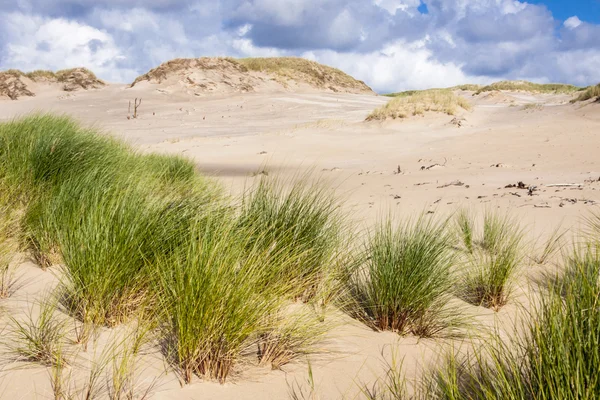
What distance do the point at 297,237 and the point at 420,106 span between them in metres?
15.8

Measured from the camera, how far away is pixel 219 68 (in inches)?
1358

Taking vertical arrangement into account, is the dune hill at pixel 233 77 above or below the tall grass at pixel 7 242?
above

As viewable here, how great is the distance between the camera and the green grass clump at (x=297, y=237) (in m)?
2.99

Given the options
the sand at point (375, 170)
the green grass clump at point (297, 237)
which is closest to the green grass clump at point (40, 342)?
the sand at point (375, 170)

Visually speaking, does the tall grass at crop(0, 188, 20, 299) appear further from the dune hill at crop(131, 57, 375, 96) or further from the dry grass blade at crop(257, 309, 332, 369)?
the dune hill at crop(131, 57, 375, 96)

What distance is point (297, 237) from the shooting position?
3.27m

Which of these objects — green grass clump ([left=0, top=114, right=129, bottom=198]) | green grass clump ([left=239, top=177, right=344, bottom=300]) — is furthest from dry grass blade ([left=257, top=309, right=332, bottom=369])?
green grass clump ([left=0, top=114, right=129, bottom=198])

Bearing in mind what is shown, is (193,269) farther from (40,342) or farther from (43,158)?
(43,158)

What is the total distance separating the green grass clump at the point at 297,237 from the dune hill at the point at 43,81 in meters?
36.8

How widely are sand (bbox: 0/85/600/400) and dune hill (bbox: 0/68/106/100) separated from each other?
10.3 meters

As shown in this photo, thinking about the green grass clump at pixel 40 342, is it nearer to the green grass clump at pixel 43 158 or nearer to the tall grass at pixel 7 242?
the tall grass at pixel 7 242

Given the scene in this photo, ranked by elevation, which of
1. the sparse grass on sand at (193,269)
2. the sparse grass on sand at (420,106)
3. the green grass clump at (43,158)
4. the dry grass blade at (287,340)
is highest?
the sparse grass on sand at (420,106)

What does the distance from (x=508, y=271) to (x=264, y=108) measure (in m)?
25.4

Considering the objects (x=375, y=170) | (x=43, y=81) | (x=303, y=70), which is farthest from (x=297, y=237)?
Result: (x=43, y=81)
